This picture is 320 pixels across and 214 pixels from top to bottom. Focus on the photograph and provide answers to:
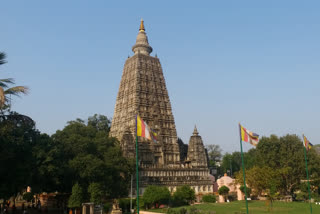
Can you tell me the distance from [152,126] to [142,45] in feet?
79.1

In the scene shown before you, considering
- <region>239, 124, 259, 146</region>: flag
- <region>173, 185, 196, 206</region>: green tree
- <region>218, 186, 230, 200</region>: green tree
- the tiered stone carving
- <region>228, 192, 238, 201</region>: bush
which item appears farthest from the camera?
the tiered stone carving

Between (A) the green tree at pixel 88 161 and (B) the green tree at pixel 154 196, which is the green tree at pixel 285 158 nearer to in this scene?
(B) the green tree at pixel 154 196

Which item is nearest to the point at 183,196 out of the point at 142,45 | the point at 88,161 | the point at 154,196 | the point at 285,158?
the point at 154,196

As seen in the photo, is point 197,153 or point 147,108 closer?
point 147,108

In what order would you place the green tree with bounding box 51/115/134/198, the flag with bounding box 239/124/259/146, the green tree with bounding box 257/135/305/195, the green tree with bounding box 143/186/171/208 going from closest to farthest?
the flag with bounding box 239/124/259/146
the green tree with bounding box 51/115/134/198
the green tree with bounding box 143/186/171/208
the green tree with bounding box 257/135/305/195

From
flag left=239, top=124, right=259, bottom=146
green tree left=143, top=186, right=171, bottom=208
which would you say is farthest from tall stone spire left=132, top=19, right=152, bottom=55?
flag left=239, top=124, right=259, bottom=146

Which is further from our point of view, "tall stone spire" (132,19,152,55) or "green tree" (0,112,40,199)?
"tall stone spire" (132,19,152,55)

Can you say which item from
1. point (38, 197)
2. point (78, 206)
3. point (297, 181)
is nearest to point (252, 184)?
point (297, 181)

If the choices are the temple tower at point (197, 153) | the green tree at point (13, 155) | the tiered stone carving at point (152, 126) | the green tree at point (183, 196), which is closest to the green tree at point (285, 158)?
the temple tower at point (197, 153)

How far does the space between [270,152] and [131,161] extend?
106 ft

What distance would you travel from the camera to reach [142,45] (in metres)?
81.0

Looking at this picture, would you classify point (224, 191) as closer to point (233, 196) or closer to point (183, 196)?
point (233, 196)

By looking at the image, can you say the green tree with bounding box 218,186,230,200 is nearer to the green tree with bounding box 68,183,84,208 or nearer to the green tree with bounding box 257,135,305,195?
the green tree with bounding box 257,135,305,195

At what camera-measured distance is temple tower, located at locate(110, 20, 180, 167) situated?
67.8 meters
